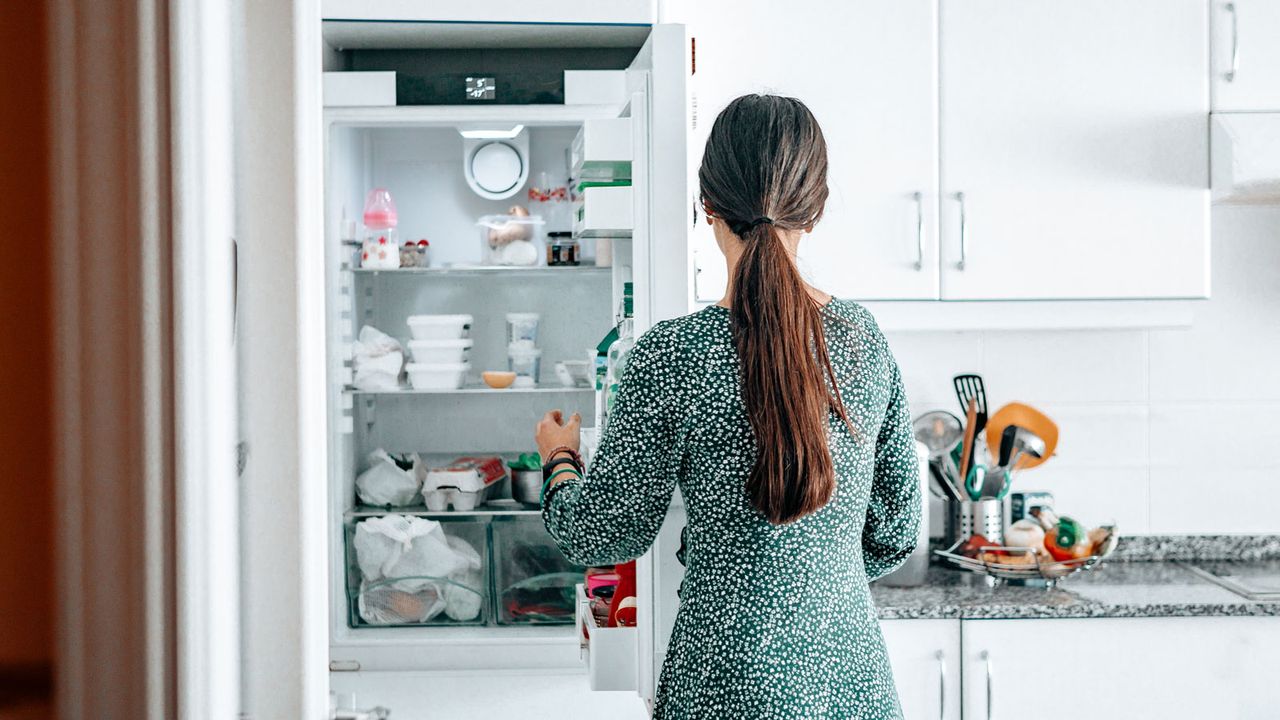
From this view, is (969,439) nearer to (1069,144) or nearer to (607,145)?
(1069,144)

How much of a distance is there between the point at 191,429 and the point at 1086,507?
91.3 inches

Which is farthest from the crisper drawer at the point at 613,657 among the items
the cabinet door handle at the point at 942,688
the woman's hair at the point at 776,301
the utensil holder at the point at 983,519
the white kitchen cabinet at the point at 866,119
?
the utensil holder at the point at 983,519

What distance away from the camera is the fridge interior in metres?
2.52

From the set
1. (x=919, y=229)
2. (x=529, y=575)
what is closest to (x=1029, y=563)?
(x=919, y=229)

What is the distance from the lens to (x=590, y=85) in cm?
238

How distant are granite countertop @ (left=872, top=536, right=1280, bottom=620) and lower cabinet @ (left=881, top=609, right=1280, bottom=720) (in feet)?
0.06

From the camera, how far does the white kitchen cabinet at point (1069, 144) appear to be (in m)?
2.04

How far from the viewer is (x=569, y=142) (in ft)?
8.68

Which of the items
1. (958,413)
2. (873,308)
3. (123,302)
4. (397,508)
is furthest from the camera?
(397,508)

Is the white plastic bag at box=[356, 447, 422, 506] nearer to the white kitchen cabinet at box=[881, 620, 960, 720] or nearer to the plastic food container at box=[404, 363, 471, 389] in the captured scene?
the plastic food container at box=[404, 363, 471, 389]

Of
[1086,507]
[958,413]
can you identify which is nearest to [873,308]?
[958,413]

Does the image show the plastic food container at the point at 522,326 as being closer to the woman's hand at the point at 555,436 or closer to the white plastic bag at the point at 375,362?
the white plastic bag at the point at 375,362

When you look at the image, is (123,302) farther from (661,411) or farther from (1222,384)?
(1222,384)

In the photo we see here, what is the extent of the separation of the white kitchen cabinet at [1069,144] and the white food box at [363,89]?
1139mm
